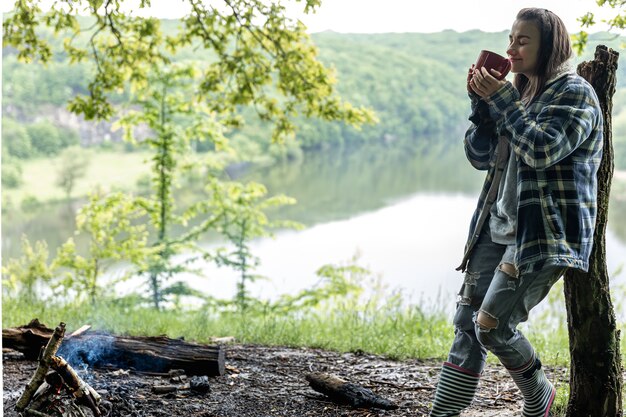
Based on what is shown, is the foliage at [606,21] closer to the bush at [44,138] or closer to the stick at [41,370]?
the stick at [41,370]

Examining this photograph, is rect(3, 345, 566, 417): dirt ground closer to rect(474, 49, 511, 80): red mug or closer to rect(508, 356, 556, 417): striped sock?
rect(508, 356, 556, 417): striped sock

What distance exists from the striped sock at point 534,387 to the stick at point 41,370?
1497 millimetres

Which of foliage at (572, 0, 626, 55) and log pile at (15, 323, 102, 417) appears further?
foliage at (572, 0, 626, 55)

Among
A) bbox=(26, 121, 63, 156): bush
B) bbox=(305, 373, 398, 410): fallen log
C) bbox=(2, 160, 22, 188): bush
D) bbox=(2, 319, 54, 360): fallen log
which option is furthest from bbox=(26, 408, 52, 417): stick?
bbox=(26, 121, 63, 156): bush

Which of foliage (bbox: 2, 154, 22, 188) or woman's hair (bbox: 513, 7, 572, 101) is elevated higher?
woman's hair (bbox: 513, 7, 572, 101)

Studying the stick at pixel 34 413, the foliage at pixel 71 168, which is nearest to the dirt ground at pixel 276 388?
the stick at pixel 34 413

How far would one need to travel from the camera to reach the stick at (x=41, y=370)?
96.0 inches

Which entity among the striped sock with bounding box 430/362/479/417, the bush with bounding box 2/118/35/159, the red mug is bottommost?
the bush with bounding box 2/118/35/159

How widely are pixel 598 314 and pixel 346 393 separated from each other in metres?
1.02

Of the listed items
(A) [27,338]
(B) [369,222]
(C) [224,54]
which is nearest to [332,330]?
(A) [27,338]

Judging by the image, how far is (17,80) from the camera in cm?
3216

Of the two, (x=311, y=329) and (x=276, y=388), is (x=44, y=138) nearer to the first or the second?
(x=311, y=329)

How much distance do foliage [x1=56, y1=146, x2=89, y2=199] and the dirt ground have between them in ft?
80.9

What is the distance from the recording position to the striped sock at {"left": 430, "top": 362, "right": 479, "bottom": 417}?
2.34 metres
